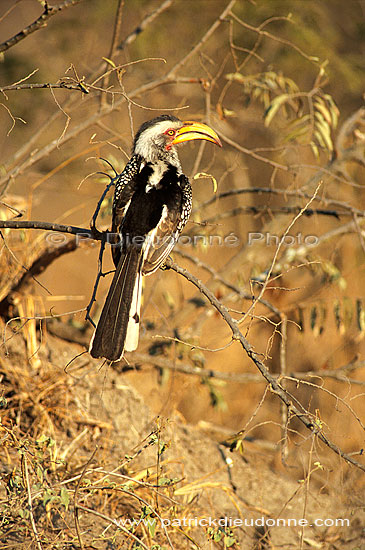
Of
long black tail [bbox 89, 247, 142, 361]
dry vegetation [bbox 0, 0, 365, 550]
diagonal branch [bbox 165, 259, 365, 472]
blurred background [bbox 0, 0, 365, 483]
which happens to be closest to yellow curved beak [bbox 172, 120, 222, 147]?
dry vegetation [bbox 0, 0, 365, 550]

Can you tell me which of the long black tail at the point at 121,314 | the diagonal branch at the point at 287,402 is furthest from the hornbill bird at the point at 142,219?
the diagonal branch at the point at 287,402

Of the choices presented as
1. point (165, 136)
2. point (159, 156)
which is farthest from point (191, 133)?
point (159, 156)

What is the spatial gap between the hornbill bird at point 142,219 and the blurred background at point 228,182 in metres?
0.52

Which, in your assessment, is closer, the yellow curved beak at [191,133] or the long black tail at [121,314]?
the long black tail at [121,314]

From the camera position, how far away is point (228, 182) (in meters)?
8.52

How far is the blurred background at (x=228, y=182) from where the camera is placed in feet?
14.6

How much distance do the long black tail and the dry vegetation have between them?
160 millimetres

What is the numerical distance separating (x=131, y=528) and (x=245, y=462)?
1.71 metres

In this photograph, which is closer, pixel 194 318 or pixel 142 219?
pixel 142 219

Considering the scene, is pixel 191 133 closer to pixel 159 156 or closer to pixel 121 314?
pixel 159 156

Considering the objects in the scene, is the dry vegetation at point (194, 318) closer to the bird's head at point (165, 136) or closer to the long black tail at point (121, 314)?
the long black tail at point (121, 314)

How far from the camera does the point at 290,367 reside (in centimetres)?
641

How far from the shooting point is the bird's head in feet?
12.0

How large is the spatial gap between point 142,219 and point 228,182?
552cm
